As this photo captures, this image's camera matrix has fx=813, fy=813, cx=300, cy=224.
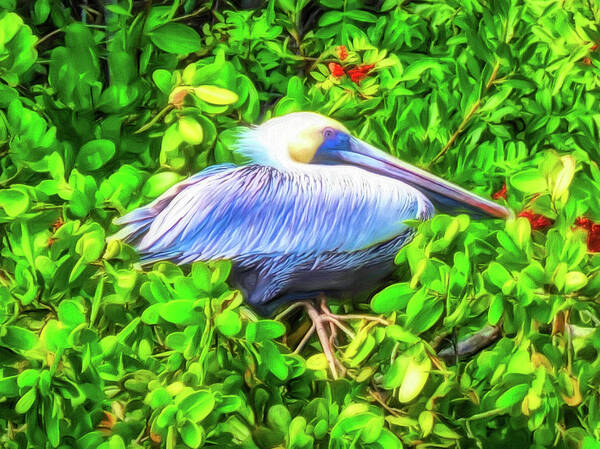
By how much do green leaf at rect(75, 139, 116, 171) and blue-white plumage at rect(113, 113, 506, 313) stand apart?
9 centimetres

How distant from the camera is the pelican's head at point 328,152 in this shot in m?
1.19

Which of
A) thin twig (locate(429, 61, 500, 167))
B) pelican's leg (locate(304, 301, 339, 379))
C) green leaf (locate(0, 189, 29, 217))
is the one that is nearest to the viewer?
green leaf (locate(0, 189, 29, 217))

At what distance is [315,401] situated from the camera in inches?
35.2

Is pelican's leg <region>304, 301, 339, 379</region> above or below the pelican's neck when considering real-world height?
below

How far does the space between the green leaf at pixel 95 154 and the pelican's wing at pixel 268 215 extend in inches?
3.4

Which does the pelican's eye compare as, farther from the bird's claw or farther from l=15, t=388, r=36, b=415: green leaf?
l=15, t=388, r=36, b=415: green leaf

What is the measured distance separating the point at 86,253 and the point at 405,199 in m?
0.50

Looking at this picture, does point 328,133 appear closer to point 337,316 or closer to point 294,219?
point 294,219

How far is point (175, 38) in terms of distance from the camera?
108 centimetres

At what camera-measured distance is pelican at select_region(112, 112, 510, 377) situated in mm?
1134

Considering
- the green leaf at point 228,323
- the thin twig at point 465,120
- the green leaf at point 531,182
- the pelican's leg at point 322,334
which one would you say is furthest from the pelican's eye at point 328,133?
the green leaf at point 228,323

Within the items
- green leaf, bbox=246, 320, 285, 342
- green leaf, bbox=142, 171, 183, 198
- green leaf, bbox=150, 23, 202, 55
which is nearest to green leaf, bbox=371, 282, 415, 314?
green leaf, bbox=246, 320, 285, 342

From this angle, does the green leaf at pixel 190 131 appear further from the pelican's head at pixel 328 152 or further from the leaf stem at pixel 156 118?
the pelican's head at pixel 328 152

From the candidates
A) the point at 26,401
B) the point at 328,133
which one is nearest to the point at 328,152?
the point at 328,133
